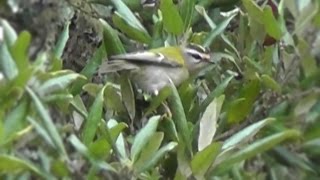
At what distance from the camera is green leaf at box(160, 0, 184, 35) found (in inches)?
81.4

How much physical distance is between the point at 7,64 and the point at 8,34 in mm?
45

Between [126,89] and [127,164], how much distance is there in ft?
1.29

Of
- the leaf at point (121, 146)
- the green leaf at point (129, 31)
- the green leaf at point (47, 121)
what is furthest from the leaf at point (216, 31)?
the green leaf at point (47, 121)

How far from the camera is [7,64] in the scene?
129 centimetres

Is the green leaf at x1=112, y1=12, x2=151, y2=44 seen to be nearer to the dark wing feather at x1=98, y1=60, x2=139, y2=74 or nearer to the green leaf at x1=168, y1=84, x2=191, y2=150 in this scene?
the dark wing feather at x1=98, y1=60, x2=139, y2=74

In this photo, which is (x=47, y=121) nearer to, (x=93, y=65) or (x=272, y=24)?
(x=272, y=24)

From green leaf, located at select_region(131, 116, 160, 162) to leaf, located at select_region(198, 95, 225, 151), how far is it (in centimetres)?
9

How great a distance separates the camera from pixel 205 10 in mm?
2260

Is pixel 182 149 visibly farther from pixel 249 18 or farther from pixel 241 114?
pixel 249 18

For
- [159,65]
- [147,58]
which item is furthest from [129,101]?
Answer: [159,65]

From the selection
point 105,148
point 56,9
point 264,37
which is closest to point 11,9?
point 56,9

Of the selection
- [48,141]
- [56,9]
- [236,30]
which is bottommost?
[236,30]

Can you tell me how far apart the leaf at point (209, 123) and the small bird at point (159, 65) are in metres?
0.31

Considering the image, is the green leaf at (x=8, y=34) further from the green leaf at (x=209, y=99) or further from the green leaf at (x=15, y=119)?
the green leaf at (x=209, y=99)
